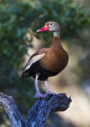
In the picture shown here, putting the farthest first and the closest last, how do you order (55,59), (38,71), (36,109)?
(38,71) → (55,59) → (36,109)

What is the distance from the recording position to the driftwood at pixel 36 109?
10.1ft

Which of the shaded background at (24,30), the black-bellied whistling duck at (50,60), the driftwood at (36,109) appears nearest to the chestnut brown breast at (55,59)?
the black-bellied whistling duck at (50,60)

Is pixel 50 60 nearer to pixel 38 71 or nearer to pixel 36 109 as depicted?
pixel 38 71

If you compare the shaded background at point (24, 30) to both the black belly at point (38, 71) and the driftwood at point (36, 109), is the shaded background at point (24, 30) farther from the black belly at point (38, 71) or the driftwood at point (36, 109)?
the driftwood at point (36, 109)

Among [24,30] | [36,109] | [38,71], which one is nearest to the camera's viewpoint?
[36,109]

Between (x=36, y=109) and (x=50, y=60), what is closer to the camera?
(x=36, y=109)

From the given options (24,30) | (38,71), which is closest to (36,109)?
(38,71)

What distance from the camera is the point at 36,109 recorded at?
11.9 ft

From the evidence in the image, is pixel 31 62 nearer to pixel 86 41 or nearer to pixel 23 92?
pixel 23 92

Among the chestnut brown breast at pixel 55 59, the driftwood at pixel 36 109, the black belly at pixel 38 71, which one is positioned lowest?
the driftwood at pixel 36 109

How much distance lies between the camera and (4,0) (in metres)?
6.41

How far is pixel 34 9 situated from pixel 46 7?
332 mm

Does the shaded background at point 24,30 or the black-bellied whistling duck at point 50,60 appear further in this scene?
the shaded background at point 24,30

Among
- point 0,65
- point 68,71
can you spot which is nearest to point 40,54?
point 0,65
